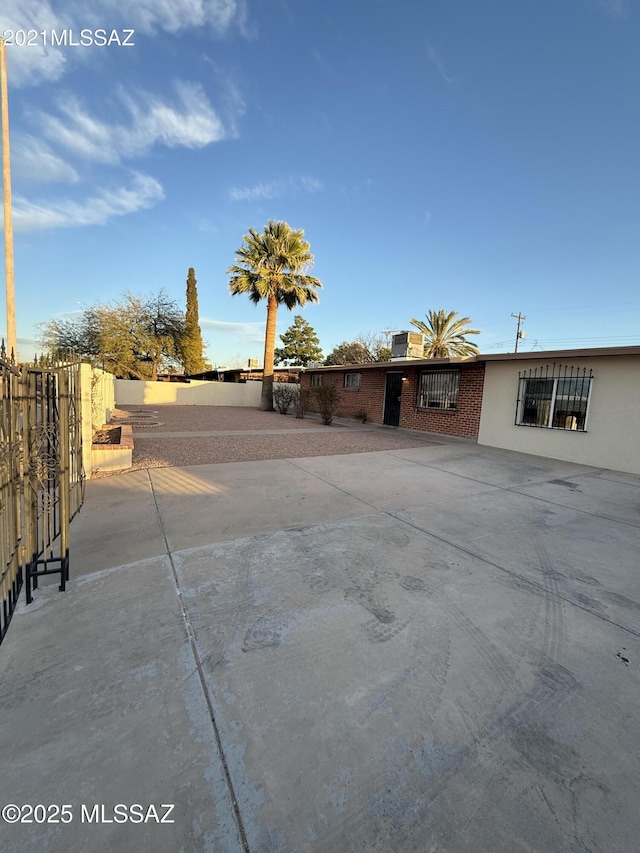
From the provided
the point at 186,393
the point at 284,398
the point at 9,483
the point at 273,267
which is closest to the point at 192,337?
the point at 186,393

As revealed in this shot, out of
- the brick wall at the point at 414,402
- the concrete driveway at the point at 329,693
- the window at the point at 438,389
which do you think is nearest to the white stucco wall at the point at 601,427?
the brick wall at the point at 414,402

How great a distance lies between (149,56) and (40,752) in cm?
1013

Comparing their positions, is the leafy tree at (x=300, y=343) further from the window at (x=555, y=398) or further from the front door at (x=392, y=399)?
the window at (x=555, y=398)

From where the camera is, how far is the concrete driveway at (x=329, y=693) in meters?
1.32

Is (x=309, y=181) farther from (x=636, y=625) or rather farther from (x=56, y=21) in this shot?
(x=636, y=625)

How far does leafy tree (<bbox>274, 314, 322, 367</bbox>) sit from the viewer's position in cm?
3903

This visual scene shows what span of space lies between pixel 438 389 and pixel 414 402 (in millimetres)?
1123

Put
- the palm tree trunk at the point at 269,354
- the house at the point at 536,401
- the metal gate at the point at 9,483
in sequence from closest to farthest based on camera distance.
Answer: the metal gate at the point at 9,483 < the house at the point at 536,401 < the palm tree trunk at the point at 269,354

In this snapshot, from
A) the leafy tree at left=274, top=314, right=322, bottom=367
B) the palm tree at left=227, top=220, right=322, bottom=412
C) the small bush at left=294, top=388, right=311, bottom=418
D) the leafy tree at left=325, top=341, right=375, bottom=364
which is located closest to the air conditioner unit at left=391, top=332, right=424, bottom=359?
the small bush at left=294, top=388, right=311, bottom=418

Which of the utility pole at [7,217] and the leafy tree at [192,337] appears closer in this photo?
the utility pole at [7,217]

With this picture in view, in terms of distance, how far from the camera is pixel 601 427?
8102 mm

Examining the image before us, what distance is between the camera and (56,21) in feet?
18.4

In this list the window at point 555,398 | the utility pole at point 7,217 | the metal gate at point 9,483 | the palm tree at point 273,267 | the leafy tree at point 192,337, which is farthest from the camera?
the leafy tree at point 192,337

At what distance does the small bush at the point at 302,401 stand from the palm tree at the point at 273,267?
4.11 m
